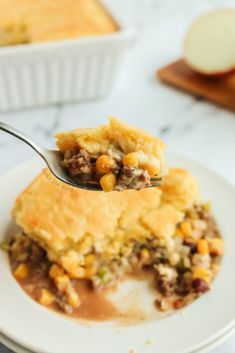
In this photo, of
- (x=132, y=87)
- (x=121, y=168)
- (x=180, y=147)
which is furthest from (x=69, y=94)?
(x=121, y=168)

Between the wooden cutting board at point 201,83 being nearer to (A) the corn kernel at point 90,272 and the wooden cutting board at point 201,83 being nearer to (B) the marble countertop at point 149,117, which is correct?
(B) the marble countertop at point 149,117

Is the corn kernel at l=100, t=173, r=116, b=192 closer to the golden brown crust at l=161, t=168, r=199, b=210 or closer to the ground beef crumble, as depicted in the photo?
the ground beef crumble

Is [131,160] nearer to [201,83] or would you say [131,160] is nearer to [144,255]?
[144,255]

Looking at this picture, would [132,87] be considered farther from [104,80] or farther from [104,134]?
[104,134]

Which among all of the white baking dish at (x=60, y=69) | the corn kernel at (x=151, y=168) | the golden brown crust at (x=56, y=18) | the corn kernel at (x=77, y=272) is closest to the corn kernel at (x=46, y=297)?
the corn kernel at (x=77, y=272)

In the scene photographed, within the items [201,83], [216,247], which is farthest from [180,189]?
[201,83]

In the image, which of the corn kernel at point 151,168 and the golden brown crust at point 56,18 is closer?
the corn kernel at point 151,168
